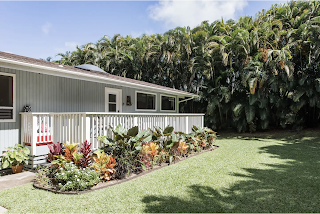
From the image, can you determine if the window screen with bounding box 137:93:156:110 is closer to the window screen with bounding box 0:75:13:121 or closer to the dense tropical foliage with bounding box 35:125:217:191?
the dense tropical foliage with bounding box 35:125:217:191

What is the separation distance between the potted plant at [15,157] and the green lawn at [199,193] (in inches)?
51.2

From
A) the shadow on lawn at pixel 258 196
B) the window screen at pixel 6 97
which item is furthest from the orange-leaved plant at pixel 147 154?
the window screen at pixel 6 97

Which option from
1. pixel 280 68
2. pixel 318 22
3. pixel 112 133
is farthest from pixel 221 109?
pixel 112 133

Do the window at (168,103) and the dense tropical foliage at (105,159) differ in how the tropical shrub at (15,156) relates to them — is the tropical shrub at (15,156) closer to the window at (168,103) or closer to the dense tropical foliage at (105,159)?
the dense tropical foliage at (105,159)

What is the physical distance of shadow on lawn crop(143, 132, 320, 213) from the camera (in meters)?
3.20

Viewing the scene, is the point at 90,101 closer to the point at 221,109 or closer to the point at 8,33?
the point at 8,33

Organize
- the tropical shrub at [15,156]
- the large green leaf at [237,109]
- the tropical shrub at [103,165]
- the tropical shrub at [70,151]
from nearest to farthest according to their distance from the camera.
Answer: the tropical shrub at [103,165], the tropical shrub at [70,151], the tropical shrub at [15,156], the large green leaf at [237,109]

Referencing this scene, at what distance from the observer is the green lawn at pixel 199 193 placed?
3232 millimetres

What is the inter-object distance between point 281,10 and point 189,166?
43.3ft

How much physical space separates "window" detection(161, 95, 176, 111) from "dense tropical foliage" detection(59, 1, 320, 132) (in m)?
A: 1.39

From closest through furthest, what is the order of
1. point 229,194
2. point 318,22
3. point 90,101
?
point 229,194 → point 90,101 → point 318,22

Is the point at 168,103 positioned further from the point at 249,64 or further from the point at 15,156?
the point at 15,156

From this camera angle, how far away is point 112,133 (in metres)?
5.66

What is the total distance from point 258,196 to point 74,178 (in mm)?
3635
